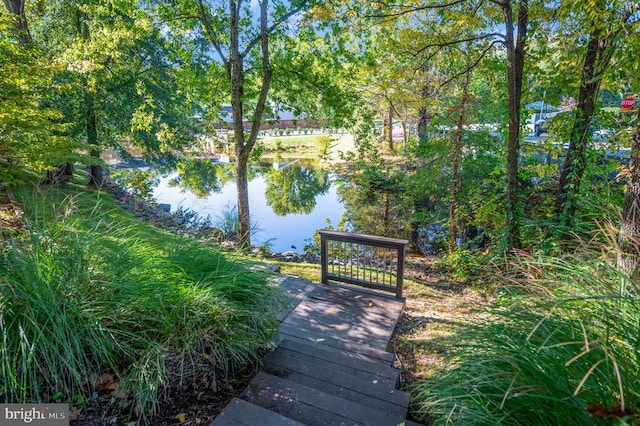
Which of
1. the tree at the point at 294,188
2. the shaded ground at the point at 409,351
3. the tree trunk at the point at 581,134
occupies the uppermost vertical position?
the tree trunk at the point at 581,134

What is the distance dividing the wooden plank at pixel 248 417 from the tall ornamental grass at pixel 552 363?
0.84 m

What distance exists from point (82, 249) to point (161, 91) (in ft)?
28.1

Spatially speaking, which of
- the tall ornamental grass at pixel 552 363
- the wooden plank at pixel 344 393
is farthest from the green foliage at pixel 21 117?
the tall ornamental grass at pixel 552 363

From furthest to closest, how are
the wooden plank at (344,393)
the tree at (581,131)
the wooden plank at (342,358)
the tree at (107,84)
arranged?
the tree at (107,84) < the tree at (581,131) < the wooden plank at (342,358) < the wooden plank at (344,393)

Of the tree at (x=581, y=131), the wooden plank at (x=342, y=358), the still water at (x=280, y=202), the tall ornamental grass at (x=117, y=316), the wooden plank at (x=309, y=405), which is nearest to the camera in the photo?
the tall ornamental grass at (x=117, y=316)

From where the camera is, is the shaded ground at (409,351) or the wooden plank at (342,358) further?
the wooden plank at (342,358)

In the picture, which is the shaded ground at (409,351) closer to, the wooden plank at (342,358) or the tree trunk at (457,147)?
the wooden plank at (342,358)

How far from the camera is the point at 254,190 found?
13953 millimetres

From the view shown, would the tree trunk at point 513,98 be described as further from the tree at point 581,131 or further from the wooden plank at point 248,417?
A: the wooden plank at point 248,417

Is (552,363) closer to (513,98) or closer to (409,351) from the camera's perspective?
(409,351)

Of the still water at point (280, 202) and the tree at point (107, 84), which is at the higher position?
the tree at point (107, 84)

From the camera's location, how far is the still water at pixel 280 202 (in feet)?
30.7

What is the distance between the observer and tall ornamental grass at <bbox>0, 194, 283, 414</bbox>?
Answer: 1650 millimetres

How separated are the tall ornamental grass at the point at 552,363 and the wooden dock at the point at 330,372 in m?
0.79
